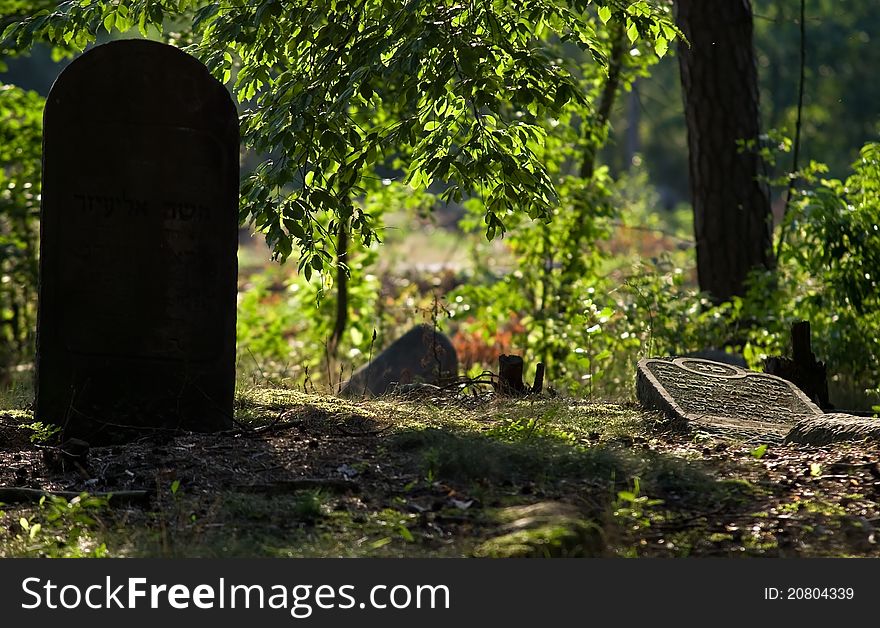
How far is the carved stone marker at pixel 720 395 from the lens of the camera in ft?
21.4

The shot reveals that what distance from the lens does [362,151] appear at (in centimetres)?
655

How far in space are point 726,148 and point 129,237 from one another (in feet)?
21.2

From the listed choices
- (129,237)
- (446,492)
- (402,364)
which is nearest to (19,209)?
(402,364)

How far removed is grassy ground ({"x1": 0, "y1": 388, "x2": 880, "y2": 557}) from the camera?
13.8ft

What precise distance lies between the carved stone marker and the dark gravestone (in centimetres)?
275

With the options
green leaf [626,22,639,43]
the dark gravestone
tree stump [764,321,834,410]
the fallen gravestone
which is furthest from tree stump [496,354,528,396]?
green leaf [626,22,639,43]

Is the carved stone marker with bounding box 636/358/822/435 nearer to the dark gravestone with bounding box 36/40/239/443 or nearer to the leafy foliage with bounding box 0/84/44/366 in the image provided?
the dark gravestone with bounding box 36/40/239/443

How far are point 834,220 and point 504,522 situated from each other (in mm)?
5078

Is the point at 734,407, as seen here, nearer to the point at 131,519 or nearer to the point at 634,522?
the point at 634,522

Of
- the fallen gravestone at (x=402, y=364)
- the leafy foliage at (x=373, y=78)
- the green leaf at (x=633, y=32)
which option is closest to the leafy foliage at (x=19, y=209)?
the fallen gravestone at (x=402, y=364)

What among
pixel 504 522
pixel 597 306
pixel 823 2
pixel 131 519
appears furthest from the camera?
pixel 823 2

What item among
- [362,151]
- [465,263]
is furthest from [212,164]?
[465,263]

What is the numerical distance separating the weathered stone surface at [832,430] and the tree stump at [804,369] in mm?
1782

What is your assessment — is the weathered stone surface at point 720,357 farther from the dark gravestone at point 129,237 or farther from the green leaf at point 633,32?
the dark gravestone at point 129,237
